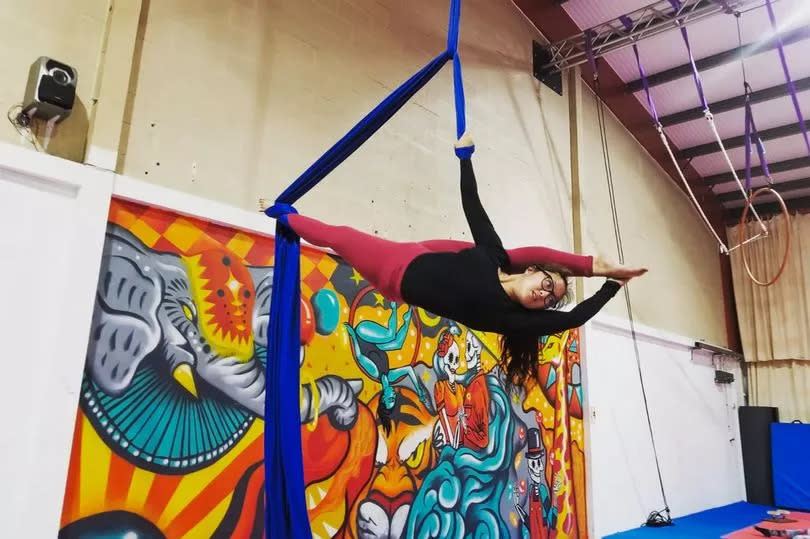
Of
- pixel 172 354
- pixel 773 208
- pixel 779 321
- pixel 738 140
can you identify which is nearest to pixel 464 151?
pixel 172 354

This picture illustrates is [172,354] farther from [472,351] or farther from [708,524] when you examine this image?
[708,524]

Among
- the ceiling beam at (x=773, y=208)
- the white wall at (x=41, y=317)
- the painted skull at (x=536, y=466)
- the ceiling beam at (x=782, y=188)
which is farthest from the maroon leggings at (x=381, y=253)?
the ceiling beam at (x=773, y=208)

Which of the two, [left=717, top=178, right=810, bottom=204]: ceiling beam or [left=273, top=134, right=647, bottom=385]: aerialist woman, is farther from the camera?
[left=717, top=178, right=810, bottom=204]: ceiling beam

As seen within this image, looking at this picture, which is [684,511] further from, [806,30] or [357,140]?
[357,140]

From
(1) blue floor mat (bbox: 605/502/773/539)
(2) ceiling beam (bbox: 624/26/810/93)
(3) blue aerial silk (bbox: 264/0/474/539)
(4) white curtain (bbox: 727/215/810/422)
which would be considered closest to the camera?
(3) blue aerial silk (bbox: 264/0/474/539)

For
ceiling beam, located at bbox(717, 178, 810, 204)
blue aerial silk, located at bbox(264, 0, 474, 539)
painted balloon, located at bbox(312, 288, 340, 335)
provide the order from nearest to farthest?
blue aerial silk, located at bbox(264, 0, 474, 539) → painted balloon, located at bbox(312, 288, 340, 335) → ceiling beam, located at bbox(717, 178, 810, 204)

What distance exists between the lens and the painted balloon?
2732 millimetres

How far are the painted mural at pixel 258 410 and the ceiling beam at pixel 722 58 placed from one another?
3.07 m

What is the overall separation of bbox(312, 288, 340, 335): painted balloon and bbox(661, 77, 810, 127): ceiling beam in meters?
4.34

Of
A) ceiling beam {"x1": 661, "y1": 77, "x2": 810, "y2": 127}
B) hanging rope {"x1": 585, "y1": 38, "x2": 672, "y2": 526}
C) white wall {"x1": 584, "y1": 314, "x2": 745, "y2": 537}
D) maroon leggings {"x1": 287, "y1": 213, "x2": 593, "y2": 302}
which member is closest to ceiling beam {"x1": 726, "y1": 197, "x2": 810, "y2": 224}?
white wall {"x1": 584, "y1": 314, "x2": 745, "y2": 537}

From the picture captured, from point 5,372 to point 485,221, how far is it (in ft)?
5.39

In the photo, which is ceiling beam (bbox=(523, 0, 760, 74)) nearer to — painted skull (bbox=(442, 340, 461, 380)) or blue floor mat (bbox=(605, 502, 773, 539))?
painted skull (bbox=(442, 340, 461, 380))

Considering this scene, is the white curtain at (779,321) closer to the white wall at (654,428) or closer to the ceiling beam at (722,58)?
A: the white wall at (654,428)

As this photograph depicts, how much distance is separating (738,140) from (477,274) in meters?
5.18
